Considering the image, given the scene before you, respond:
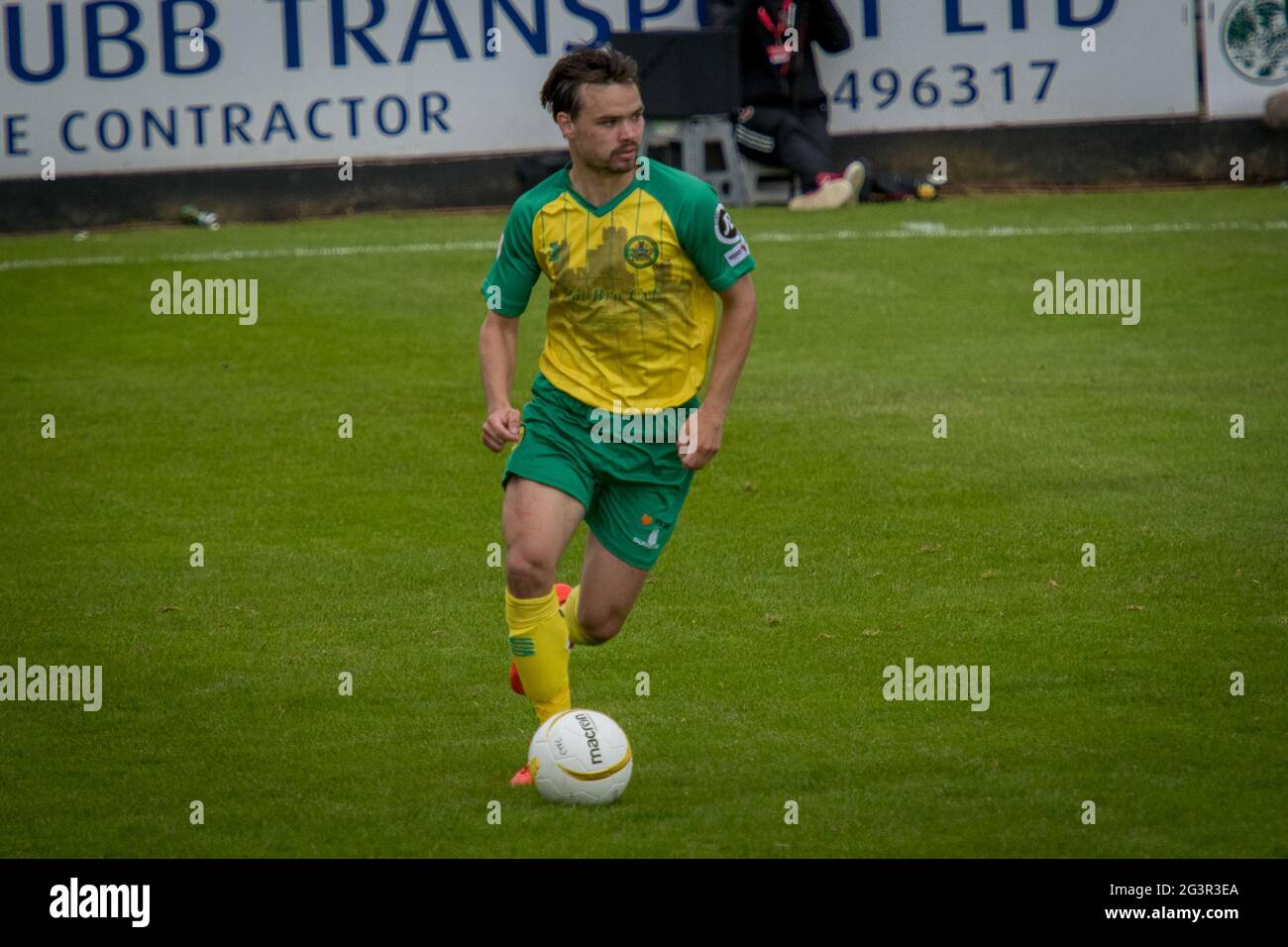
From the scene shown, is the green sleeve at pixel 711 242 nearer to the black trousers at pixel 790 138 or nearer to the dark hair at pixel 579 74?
the dark hair at pixel 579 74

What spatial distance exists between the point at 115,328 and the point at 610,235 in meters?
10.9

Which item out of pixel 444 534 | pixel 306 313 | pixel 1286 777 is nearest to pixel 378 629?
pixel 444 534

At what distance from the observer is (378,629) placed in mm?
8930

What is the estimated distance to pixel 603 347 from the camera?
22.4 feet

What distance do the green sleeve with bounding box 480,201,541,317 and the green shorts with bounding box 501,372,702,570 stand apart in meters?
0.31

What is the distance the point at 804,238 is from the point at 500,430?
12.7m

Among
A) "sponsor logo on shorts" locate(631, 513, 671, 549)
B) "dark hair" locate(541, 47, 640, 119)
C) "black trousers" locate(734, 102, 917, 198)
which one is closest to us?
"dark hair" locate(541, 47, 640, 119)

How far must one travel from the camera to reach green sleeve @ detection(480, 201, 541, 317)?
6.78 metres

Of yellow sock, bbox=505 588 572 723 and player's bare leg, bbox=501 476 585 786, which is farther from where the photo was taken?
yellow sock, bbox=505 588 572 723

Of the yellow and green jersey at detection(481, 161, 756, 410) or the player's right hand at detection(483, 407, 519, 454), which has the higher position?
the yellow and green jersey at detection(481, 161, 756, 410)

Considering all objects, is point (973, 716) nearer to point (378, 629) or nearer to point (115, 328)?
point (378, 629)

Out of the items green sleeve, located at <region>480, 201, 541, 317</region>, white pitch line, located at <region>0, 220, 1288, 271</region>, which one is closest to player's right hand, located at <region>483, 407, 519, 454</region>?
green sleeve, located at <region>480, 201, 541, 317</region>

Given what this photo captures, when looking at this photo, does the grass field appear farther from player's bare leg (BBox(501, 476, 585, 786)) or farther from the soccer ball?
player's bare leg (BBox(501, 476, 585, 786))

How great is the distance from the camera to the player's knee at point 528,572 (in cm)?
654
